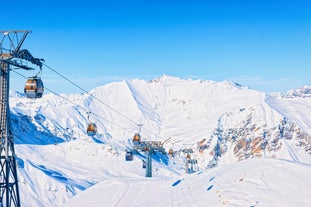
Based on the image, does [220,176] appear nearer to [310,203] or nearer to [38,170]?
[310,203]

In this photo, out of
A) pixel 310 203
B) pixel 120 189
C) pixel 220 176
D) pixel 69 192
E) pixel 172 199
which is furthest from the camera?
pixel 69 192

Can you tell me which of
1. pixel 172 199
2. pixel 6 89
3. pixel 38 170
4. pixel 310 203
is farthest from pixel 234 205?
pixel 38 170

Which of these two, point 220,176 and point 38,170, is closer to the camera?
point 220,176

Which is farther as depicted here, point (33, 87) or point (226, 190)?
point (226, 190)

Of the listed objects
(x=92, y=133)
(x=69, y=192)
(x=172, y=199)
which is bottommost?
(x=69, y=192)

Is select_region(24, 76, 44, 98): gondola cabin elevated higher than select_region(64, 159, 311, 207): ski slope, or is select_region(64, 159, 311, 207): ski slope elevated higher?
select_region(24, 76, 44, 98): gondola cabin

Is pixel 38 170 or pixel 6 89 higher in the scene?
pixel 6 89

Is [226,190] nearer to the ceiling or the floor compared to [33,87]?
nearer to the floor

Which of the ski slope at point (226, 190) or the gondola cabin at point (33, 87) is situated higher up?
the gondola cabin at point (33, 87)
